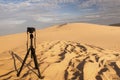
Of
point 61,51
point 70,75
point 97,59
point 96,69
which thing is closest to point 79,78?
point 70,75

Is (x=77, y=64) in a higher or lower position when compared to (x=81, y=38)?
higher

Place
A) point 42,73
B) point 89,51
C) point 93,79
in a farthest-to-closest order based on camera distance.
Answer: point 89,51, point 42,73, point 93,79

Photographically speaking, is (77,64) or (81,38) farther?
(81,38)

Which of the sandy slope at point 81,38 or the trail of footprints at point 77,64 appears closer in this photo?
the trail of footprints at point 77,64

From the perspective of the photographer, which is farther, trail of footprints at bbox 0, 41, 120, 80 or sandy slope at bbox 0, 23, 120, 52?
sandy slope at bbox 0, 23, 120, 52

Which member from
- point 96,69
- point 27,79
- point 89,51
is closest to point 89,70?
point 96,69

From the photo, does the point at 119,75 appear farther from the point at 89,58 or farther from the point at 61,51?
the point at 61,51

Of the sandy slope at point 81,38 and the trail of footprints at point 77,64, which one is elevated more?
the trail of footprints at point 77,64

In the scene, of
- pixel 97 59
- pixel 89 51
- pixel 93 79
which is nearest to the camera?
pixel 93 79

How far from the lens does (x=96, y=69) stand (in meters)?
8.22

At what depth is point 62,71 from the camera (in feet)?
26.2

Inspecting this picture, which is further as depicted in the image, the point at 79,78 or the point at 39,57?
the point at 39,57

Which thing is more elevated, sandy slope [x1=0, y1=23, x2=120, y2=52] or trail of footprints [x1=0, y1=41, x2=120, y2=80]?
trail of footprints [x1=0, y1=41, x2=120, y2=80]

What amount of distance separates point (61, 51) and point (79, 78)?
12.4 feet
